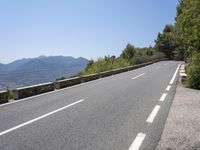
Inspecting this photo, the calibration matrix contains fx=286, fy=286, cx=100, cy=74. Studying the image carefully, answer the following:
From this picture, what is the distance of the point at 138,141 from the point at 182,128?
5.43 ft

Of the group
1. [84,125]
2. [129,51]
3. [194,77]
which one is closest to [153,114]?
[84,125]

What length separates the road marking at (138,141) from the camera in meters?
5.51

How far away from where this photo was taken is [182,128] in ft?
23.0

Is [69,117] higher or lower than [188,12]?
lower

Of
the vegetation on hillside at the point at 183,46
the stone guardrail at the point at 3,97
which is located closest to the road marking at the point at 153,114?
the stone guardrail at the point at 3,97

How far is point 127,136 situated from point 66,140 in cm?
134

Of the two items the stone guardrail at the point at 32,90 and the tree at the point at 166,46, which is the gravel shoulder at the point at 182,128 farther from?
the tree at the point at 166,46

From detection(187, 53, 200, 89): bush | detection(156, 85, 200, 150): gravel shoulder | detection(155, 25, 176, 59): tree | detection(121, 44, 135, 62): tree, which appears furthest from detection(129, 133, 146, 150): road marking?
detection(121, 44, 135, 62): tree

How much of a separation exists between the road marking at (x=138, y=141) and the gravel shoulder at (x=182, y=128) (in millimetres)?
381

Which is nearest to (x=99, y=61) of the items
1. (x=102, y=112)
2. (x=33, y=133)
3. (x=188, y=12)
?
(x=188, y=12)

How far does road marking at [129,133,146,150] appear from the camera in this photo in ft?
18.1

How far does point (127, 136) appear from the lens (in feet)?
20.6

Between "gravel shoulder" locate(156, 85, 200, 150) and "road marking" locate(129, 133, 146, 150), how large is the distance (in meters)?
0.38

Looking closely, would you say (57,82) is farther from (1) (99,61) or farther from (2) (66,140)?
(1) (99,61)
